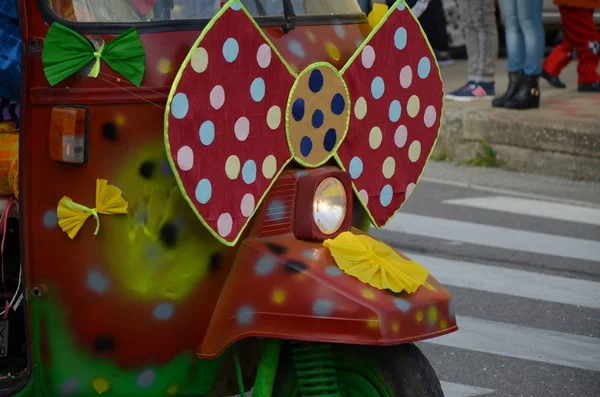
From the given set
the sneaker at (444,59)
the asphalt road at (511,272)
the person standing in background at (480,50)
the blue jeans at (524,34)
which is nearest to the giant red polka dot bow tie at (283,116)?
the asphalt road at (511,272)

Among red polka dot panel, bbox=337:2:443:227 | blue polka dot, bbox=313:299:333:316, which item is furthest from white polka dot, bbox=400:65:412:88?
blue polka dot, bbox=313:299:333:316

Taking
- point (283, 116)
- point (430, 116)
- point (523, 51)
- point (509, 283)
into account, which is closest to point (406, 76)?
point (430, 116)

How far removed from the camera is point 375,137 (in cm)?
400

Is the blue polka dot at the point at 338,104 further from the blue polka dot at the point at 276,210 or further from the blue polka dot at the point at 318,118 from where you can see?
the blue polka dot at the point at 276,210

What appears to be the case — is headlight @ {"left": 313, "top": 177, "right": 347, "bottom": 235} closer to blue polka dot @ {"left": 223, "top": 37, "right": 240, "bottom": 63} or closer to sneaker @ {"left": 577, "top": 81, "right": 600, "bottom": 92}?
blue polka dot @ {"left": 223, "top": 37, "right": 240, "bottom": 63}

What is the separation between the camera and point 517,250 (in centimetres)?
752

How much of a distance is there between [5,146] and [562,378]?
2390 mm

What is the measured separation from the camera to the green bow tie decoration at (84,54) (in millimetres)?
3502

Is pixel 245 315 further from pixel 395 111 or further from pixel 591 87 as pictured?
pixel 591 87

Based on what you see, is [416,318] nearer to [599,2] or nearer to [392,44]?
[392,44]

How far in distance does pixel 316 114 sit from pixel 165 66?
0.45m

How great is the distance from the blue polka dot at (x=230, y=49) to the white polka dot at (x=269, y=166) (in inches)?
11.5

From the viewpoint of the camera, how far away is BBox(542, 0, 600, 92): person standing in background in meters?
10.6

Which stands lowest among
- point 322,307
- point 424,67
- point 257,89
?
point 322,307
